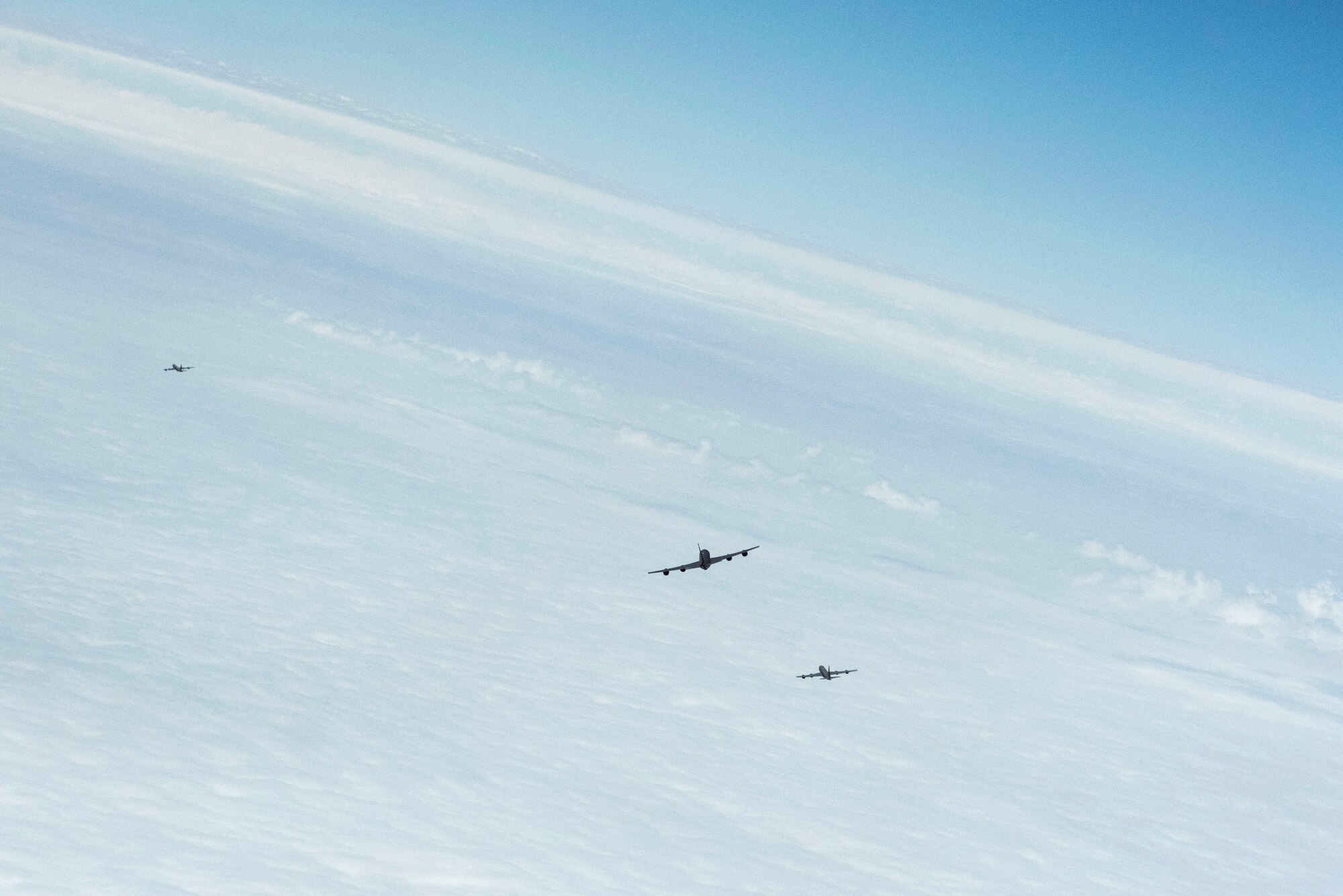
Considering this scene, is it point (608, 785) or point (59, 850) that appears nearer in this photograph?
point (59, 850)

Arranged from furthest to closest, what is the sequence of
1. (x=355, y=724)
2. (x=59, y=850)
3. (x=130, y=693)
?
(x=355, y=724) → (x=130, y=693) → (x=59, y=850)

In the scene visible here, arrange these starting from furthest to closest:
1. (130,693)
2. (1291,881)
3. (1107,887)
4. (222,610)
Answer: (1291,881) < (222,610) < (1107,887) < (130,693)

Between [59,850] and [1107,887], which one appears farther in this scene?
[1107,887]

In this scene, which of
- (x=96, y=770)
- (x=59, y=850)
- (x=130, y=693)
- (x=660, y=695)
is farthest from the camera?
(x=660, y=695)

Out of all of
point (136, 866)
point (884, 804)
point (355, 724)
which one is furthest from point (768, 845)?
point (136, 866)

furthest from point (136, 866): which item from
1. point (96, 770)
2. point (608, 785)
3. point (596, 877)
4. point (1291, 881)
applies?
point (1291, 881)

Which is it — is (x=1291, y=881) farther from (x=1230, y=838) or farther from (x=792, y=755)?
(x=792, y=755)

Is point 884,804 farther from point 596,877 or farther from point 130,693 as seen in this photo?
point 130,693

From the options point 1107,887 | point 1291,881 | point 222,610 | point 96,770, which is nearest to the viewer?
point 96,770
